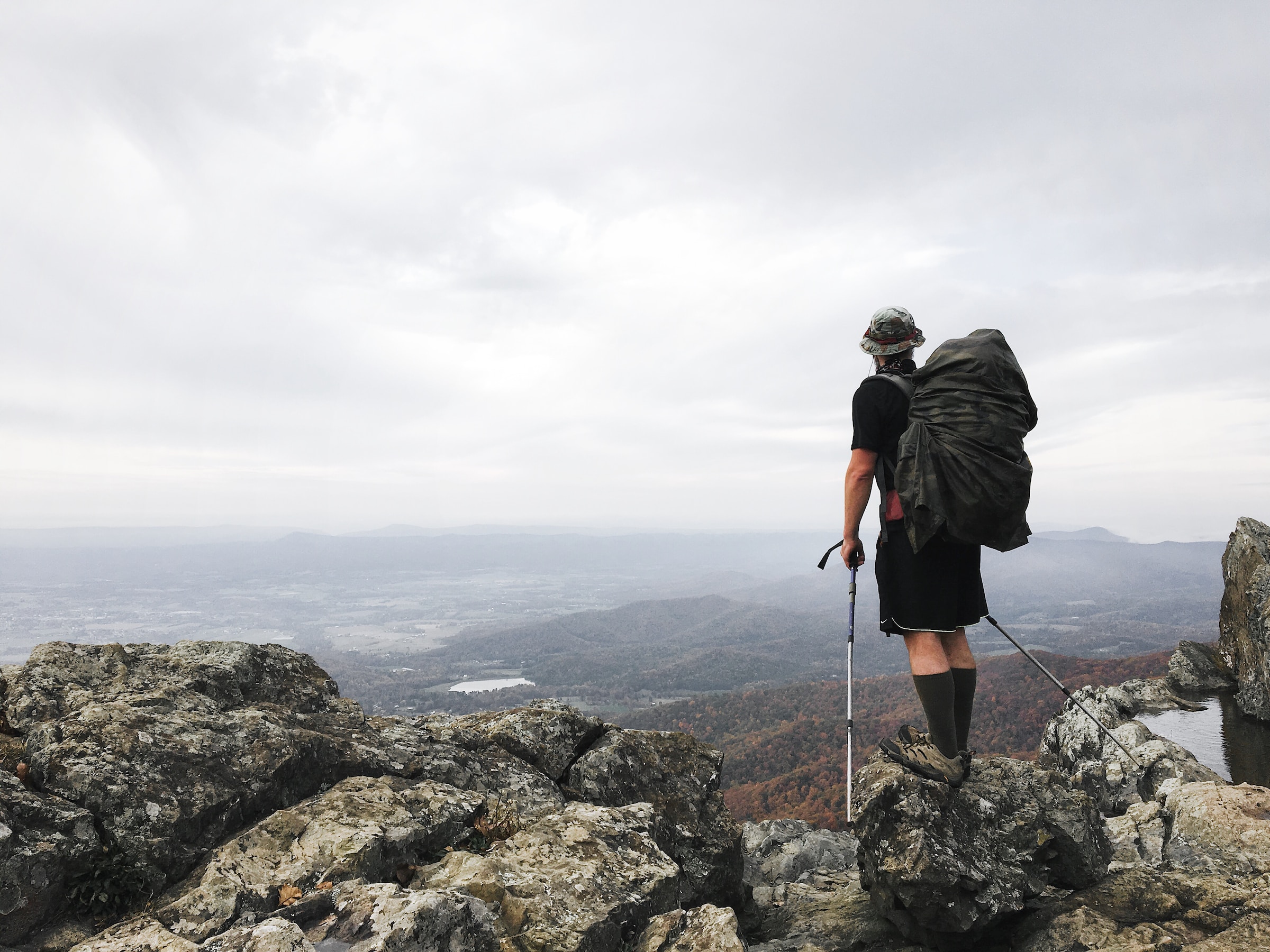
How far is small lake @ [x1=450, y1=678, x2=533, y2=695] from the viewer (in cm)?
15500

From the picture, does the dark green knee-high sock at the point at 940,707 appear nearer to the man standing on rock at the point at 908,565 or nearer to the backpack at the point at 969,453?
the man standing on rock at the point at 908,565

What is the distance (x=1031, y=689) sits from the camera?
2482 inches

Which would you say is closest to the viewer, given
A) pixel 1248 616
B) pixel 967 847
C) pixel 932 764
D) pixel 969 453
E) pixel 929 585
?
pixel 969 453

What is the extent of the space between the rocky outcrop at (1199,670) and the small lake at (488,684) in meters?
145

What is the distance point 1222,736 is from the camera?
13852 millimetres

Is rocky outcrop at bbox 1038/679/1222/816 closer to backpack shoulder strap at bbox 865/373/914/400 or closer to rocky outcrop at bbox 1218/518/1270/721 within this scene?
rocky outcrop at bbox 1218/518/1270/721

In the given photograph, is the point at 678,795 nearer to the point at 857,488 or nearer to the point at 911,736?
the point at 911,736

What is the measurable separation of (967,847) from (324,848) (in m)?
5.90

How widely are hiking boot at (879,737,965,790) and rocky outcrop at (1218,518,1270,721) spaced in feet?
46.3

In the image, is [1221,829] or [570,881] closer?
[570,881]

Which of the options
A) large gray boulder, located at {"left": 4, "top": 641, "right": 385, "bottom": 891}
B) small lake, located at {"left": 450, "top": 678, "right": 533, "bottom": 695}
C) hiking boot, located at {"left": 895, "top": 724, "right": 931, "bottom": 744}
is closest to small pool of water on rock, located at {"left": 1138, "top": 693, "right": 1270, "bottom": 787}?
hiking boot, located at {"left": 895, "top": 724, "right": 931, "bottom": 744}

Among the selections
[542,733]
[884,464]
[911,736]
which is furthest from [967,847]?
[542,733]

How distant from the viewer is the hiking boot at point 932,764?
6188 millimetres

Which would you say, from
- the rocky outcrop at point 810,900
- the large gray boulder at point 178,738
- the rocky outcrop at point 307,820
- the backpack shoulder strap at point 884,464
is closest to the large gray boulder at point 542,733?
the rocky outcrop at point 307,820
